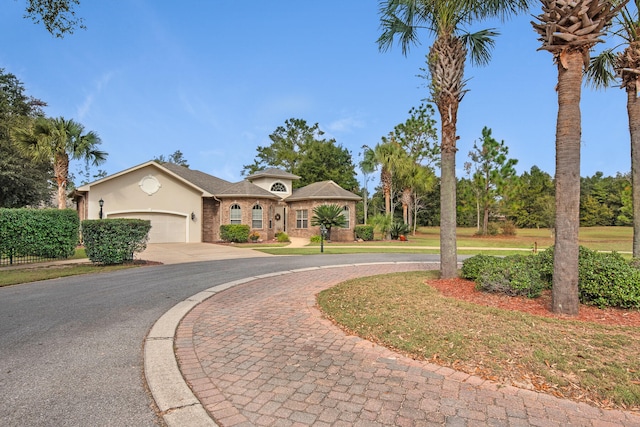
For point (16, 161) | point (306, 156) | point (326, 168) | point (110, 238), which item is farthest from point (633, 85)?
point (306, 156)

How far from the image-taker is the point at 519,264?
20.3ft

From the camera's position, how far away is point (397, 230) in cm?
2509

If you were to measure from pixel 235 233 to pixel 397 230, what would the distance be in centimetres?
1218

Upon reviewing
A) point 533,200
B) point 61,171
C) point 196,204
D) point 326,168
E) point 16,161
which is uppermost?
point 326,168

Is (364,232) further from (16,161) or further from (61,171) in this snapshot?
(16,161)

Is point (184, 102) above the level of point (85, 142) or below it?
above

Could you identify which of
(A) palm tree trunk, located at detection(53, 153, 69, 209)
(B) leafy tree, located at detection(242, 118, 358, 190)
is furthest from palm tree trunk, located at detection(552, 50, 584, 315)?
(B) leafy tree, located at detection(242, 118, 358, 190)

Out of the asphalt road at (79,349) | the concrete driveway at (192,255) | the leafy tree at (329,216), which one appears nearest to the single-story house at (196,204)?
the leafy tree at (329,216)

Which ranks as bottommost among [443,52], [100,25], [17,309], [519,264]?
[17,309]

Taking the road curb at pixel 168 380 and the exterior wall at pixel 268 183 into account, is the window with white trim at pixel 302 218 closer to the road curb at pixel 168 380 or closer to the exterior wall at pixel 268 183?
the exterior wall at pixel 268 183

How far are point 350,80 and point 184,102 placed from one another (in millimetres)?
8564

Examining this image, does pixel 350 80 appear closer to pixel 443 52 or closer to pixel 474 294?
pixel 443 52

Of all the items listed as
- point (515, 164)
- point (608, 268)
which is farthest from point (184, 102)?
point (515, 164)

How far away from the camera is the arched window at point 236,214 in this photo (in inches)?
899
